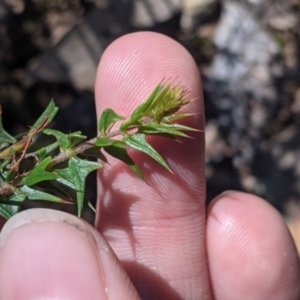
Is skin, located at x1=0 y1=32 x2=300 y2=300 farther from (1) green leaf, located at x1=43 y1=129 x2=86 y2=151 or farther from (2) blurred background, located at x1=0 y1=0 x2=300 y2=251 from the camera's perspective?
(2) blurred background, located at x1=0 y1=0 x2=300 y2=251

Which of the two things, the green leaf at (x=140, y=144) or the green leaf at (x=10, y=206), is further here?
the green leaf at (x=10, y=206)

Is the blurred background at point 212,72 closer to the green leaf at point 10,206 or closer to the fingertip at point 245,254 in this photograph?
the fingertip at point 245,254

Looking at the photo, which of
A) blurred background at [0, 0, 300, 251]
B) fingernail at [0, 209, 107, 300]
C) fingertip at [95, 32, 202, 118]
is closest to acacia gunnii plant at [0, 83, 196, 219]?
fingernail at [0, 209, 107, 300]

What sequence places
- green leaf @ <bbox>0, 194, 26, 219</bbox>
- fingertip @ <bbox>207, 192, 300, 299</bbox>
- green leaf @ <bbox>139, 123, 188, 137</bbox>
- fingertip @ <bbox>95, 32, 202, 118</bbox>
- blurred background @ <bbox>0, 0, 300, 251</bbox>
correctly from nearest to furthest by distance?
green leaf @ <bbox>139, 123, 188, 137</bbox> < green leaf @ <bbox>0, 194, 26, 219</bbox> < fingertip @ <bbox>95, 32, 202, 118</bbox> < fingertip @ <bbox>207, 192, 300, 299</bbox> < blurred background @ <bbox>0, 0, 300, 251</bbox>

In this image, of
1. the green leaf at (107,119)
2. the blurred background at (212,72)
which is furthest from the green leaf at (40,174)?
the blurred background at (212,72)

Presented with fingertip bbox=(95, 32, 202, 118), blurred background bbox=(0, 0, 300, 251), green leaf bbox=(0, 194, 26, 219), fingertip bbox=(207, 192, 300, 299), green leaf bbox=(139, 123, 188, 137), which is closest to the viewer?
green leaf bbox=(139, 123, 188, 137)

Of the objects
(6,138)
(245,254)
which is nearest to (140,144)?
(6,138)
